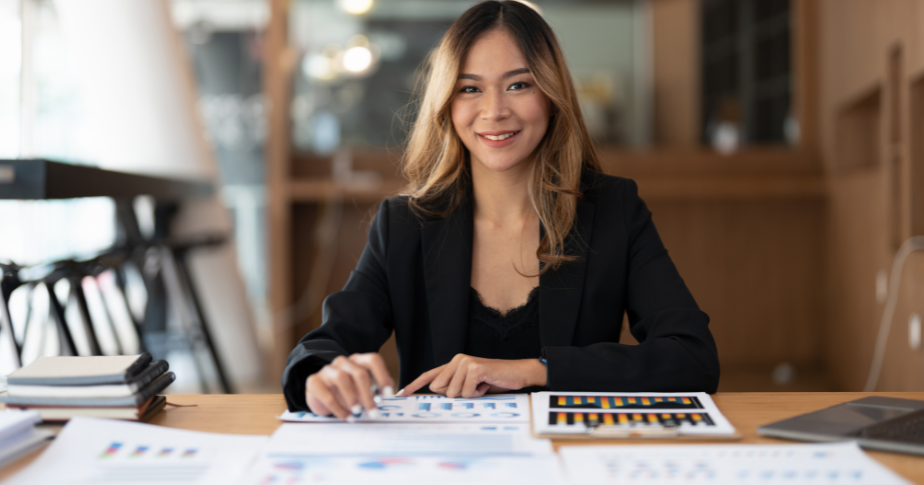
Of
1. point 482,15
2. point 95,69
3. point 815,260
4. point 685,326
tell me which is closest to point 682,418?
point 685,326

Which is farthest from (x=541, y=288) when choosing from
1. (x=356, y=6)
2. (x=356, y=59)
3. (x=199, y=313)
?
(x=356, y=6)

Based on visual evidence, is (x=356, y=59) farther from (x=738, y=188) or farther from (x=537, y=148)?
(x=537, y=148)

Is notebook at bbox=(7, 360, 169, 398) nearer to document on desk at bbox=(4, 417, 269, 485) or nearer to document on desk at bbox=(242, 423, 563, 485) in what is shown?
document on desk at bbox=(4, 417, 269, 485)

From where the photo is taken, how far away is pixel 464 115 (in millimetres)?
1357

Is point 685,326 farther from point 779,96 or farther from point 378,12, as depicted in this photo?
point 378,12

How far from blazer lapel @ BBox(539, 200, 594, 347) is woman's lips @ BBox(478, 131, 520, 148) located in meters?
0.22

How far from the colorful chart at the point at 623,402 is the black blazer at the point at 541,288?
0.20 metres

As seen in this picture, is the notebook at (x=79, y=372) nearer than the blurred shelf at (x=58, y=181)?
Yes

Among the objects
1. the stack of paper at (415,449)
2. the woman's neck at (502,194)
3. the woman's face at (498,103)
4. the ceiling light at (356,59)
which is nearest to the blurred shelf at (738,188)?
the ceiling light at (356,59)

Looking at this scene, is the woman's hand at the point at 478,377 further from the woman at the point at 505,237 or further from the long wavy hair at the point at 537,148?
the long wavy hair at the point at 537,148

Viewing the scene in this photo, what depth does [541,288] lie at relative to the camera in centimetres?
131

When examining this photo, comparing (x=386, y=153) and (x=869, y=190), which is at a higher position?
(x=386, y=153)

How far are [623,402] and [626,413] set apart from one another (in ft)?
0.19

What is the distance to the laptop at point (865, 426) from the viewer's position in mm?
771
